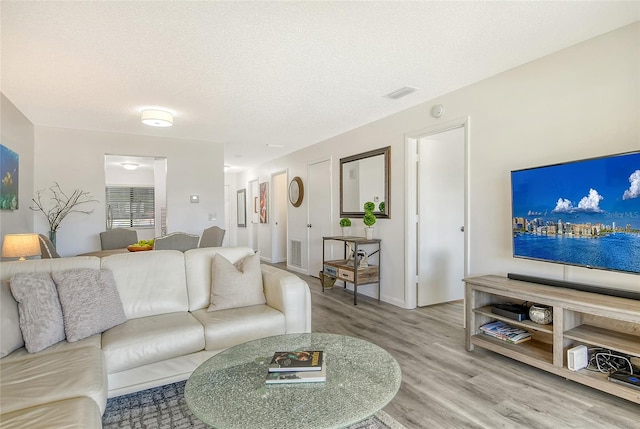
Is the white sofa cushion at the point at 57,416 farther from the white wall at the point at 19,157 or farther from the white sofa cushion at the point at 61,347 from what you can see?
the white wall at the point at 19,157

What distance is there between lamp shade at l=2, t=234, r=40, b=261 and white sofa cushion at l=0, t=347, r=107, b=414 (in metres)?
1.45

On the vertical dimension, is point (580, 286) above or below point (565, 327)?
above

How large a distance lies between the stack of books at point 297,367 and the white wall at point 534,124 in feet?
6.74

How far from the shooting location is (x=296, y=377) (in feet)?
4.64

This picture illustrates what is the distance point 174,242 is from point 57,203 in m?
2.29

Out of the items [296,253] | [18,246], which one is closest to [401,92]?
[18,246]

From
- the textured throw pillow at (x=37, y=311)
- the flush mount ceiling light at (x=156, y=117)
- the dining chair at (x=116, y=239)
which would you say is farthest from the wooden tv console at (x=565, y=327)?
the dining chair at (x=116, y=239)

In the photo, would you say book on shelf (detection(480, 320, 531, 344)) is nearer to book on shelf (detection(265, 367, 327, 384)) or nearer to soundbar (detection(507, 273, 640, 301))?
soundbar (detection(507, 273, 640, 301))

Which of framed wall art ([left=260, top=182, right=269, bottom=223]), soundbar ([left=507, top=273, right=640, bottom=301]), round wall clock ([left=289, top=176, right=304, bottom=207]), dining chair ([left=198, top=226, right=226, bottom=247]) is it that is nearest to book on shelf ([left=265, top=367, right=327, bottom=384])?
soundbar ([left=507, top=273, right=640, bottom=301])

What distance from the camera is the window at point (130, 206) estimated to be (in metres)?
7.98

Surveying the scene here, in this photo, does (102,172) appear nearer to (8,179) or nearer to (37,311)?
(8,179)

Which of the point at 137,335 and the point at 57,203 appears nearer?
the point at 137,335

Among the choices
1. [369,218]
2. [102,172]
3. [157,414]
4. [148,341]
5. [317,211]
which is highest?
[102,172]

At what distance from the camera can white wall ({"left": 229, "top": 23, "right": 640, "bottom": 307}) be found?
220cm
